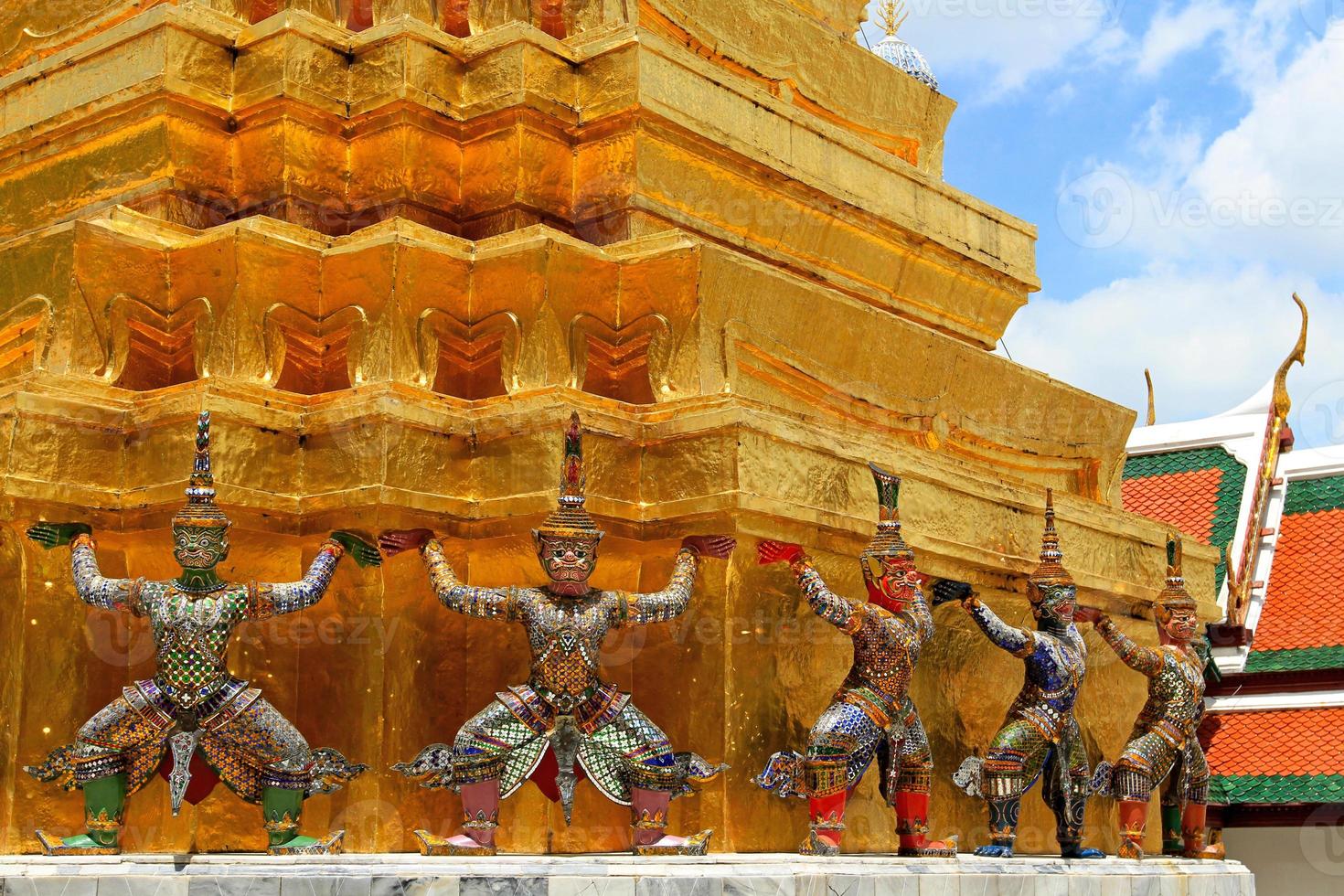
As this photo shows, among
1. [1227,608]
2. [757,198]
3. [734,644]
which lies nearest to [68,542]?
[734,644]

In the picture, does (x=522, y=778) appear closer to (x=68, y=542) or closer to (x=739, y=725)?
(x=739, y=725)

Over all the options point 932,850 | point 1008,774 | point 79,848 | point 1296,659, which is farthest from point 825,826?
point 1296,659

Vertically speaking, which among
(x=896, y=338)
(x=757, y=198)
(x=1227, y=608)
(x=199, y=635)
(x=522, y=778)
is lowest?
(x=522, y=778)

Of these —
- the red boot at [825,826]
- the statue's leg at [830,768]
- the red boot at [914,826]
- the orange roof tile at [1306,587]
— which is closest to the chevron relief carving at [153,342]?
the statue's leg at [830,768]

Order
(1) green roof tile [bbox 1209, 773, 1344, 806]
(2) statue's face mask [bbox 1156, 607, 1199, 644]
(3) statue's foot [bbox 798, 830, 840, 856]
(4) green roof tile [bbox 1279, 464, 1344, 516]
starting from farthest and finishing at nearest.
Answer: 1. (4) green roof tile [bbox 1279, 464, 1344, 516]
2. (1) green roof tile [bbox 1209, 773, 1344, 806]
3. (2) statue's face mask [bbox 1156, 607, 1199, 644]
4. (3) statue's foot [bbox 798, 830, 840, 856]

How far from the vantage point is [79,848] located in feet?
26.0

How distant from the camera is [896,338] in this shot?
11.0m

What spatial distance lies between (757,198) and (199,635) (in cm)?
466

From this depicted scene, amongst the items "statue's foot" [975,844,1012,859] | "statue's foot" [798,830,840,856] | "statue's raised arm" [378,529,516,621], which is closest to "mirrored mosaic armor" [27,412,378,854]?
"statue's raised arm" [378,529,516,621]

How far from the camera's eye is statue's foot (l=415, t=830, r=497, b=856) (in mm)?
7879

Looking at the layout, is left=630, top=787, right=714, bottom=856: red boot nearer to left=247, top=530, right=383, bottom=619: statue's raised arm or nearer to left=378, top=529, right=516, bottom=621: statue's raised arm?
left=378, top=529, right=516, bottom=621: statue's raised arm

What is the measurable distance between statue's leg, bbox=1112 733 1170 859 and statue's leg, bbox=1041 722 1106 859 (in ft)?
1.54

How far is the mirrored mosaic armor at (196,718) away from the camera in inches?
309

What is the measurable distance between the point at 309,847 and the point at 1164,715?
5.21 meters
